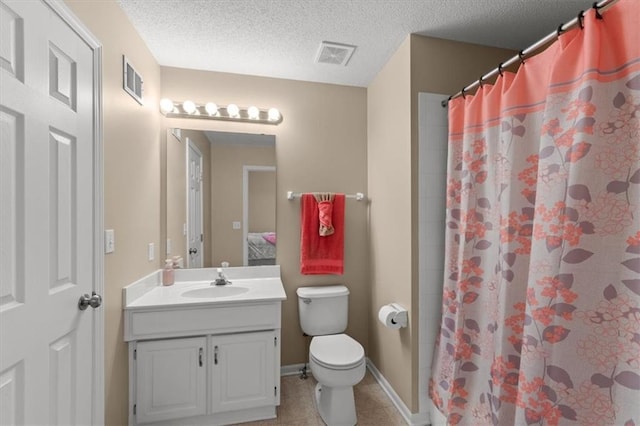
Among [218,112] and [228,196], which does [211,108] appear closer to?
[218,112]

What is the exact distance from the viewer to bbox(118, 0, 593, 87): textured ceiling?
1.61 m

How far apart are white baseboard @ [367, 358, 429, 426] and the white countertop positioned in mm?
1028

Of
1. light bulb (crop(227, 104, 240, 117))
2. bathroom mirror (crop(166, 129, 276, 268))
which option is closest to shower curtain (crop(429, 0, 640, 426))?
bathroom mirror (crop(166, 129, 276, 268))

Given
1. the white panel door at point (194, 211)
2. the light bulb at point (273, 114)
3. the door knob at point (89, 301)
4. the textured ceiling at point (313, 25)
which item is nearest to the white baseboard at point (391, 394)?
the white panel door at point (194, 211)

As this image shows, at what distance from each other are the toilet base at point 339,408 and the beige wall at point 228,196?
1142 mm

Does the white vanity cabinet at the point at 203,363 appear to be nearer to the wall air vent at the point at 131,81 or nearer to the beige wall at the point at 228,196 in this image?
the beige wall at the point at 228,196

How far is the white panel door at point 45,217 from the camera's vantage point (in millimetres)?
922

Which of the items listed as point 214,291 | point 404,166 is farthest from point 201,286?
point 404,166

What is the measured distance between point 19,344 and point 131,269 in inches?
32.4

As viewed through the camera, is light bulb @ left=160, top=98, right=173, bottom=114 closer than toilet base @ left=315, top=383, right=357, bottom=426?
No

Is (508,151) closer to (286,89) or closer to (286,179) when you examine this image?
(286,179)

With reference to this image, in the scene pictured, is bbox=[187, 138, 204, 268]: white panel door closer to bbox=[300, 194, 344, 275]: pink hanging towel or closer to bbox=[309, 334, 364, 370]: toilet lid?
bbox=[300, 194, 344, 275]: pink hanging towel

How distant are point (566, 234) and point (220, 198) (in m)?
2.09

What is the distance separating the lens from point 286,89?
96.2 inches
